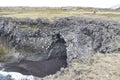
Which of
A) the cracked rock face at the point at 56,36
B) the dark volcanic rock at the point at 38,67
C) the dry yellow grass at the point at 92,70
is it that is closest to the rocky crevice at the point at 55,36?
the cracked rock face at the point at 56,36

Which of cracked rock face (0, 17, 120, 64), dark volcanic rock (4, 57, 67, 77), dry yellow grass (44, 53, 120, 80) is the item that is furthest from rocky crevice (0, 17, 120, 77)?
dry yellow grass (44, 53, 120, 80)

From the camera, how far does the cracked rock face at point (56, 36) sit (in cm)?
4103

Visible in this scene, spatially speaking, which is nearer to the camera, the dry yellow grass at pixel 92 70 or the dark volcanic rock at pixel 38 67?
the dry yellow grass at pixel 92 70

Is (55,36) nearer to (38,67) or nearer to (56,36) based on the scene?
(56,36)

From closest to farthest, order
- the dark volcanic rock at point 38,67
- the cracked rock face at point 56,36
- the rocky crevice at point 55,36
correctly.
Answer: the dark volcanic rock at point 38,67
the cracked rock face at point 56,36
the rocky crevice at point 55,36

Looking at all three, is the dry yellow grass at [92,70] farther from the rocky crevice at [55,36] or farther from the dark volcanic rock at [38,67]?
the dark volcanic rock at [38,67]

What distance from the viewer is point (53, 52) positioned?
46.6 metres

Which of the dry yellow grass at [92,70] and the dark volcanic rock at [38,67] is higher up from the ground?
the dry yellow grass at [92,70]

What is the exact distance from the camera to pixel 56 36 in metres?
46.6

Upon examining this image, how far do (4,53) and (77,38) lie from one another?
12.6 metres

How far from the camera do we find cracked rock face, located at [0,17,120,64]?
41031 mm

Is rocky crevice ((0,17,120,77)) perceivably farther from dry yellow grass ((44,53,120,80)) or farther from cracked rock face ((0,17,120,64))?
dry yellow grass ((44,53,120,80))

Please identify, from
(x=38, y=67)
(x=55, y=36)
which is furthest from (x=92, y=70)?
(x=55, y=36)

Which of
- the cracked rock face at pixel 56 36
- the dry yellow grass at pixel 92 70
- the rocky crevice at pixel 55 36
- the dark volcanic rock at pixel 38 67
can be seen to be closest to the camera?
the dry yellow grass at pixel 92 70
